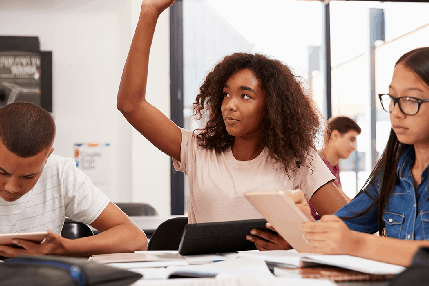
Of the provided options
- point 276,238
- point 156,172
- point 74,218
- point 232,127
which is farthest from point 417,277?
point 156,172

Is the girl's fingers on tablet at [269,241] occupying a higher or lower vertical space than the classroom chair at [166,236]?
higher

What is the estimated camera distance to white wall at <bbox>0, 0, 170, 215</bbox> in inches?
150

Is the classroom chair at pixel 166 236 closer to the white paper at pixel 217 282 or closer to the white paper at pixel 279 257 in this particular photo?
the white paper at pixel 279 257

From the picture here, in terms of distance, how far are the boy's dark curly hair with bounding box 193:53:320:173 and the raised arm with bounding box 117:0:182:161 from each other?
246mm

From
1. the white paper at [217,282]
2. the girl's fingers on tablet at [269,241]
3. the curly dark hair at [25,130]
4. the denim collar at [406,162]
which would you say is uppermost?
the curly dark hair at [25,130]

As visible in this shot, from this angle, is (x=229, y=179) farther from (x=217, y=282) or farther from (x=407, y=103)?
(x=217, y=282)

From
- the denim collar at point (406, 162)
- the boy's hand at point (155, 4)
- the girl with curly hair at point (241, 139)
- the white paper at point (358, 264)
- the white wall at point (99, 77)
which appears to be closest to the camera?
the white paper at point (358, 264)

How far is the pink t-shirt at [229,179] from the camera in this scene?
1531 mm

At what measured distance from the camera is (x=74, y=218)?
62.2 inches

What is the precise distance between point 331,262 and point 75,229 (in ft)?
3.60

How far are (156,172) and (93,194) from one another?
7.76 ft

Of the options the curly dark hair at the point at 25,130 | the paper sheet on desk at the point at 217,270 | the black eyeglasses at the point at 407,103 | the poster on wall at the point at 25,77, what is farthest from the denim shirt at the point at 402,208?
the poster on wall at the point at 25,77

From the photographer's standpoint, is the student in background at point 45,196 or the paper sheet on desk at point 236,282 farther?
the student in background at point 45,196

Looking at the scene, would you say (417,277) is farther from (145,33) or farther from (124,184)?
(124,184)
